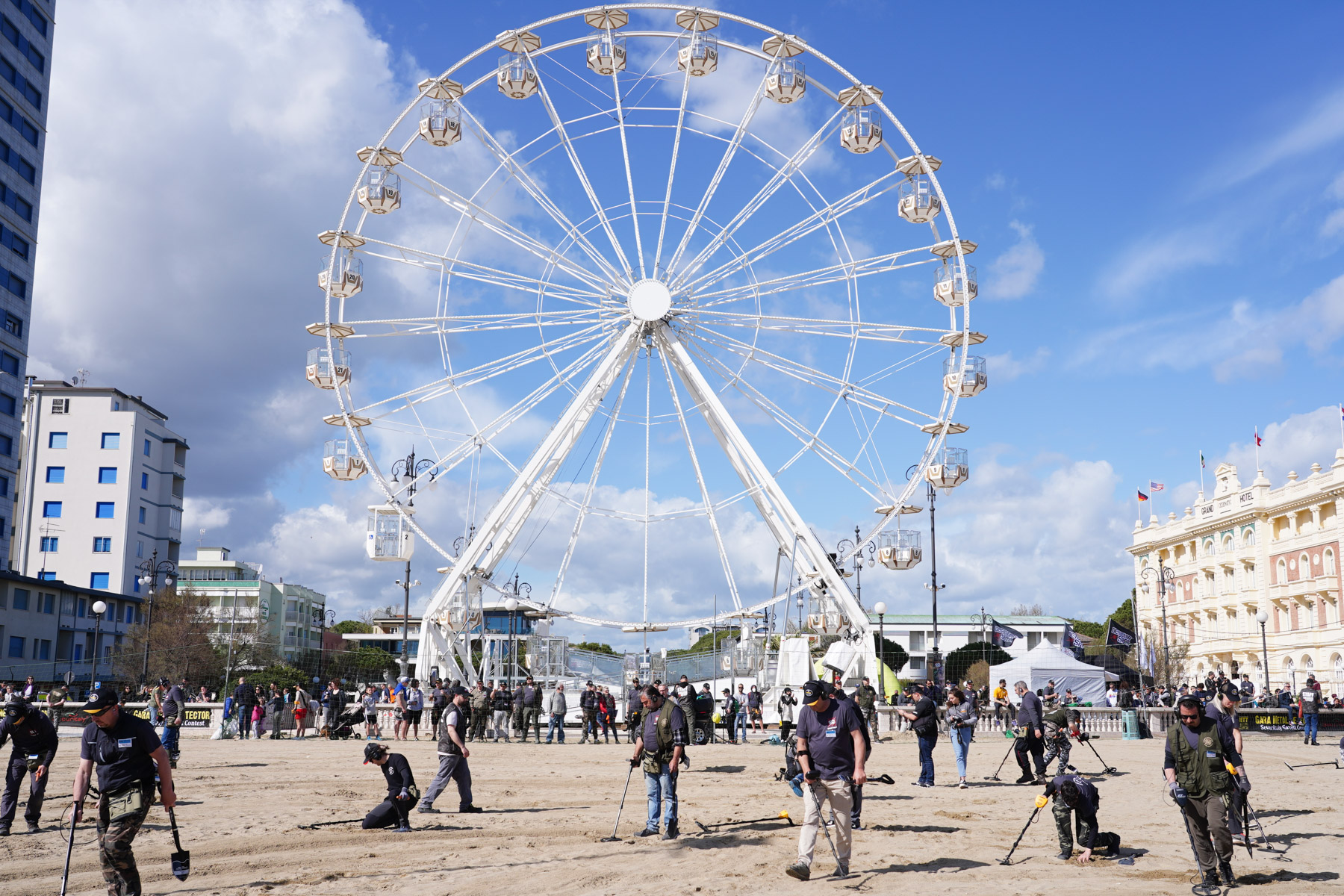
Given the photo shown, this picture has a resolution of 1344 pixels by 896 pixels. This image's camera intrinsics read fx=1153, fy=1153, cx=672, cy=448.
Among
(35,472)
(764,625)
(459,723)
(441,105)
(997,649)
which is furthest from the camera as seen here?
(35,472)

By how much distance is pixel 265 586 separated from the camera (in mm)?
97812

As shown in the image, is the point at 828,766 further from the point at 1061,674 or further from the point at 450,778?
the point at 1061,674

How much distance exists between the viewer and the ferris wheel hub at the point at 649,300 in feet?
103

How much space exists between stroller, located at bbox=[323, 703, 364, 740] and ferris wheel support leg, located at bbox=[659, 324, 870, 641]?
12191 mm

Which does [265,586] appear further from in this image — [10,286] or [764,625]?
[764,625]

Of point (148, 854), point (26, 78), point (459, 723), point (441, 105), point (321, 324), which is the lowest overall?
point (148, 854)

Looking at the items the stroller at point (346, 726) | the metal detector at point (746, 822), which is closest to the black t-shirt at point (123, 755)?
the metal detector at point (746, 822)

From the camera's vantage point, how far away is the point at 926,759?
1764cm

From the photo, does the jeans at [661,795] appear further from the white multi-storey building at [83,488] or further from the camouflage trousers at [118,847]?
the white multi-storey building at [83,488]

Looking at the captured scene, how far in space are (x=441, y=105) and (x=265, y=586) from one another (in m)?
75.4

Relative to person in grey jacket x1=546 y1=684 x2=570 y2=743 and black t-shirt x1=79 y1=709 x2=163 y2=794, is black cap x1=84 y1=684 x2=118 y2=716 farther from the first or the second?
person in grey jacket x1=546 y1=684 x2=570 y2=743

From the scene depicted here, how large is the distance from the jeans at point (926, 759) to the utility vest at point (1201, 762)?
7.51 m

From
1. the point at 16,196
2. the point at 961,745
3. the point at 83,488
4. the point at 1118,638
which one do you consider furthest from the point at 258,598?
the point at 961,745

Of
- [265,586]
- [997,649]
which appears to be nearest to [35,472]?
[265,586]
